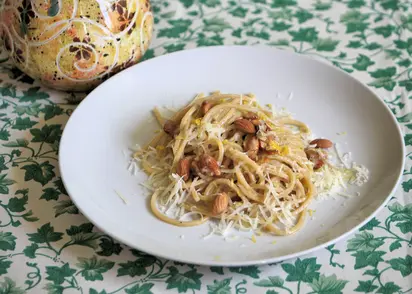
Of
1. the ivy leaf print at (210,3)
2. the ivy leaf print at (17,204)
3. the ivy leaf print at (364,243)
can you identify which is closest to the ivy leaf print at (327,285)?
the ivy leaf print at (364,243)

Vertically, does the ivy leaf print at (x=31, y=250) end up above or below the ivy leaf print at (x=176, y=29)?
below

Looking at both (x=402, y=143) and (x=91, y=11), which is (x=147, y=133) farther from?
(x=402, y=143)

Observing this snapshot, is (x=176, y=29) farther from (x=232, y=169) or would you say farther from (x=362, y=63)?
(x=232, y=169)

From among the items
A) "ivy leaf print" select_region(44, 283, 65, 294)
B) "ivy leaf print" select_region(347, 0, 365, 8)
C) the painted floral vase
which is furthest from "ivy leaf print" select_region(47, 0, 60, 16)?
"ivy leaf print" select_region(347, 0, 365, 8)

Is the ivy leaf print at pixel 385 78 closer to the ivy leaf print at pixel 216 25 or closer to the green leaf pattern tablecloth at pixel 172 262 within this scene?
the green leaf pattern tablecloth at pixel 172 262

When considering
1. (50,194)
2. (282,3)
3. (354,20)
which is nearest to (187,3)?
(282,3)
